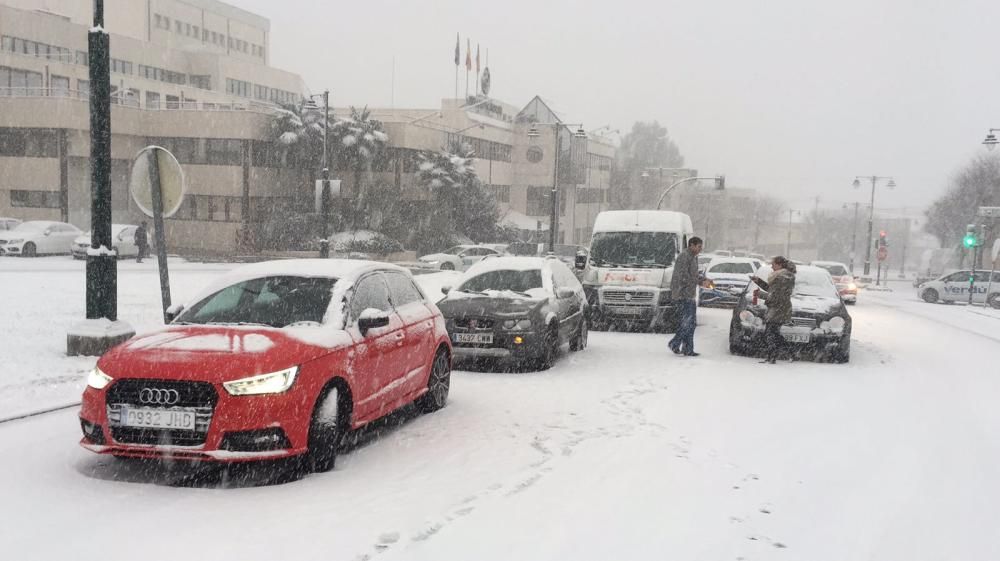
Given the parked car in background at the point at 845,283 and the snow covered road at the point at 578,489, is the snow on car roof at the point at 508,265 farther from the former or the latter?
the parked car in background at the point at 845,283

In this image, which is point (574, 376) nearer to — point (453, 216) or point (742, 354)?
point (742, 354)

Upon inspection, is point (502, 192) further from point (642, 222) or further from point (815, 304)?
point (815, 304)

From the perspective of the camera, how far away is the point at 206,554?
182 inches

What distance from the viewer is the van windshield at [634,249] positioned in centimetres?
1684

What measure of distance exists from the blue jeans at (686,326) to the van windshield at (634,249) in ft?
11.8

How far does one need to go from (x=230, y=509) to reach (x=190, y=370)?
36.9 inches

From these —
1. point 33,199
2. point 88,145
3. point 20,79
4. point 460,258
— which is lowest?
point 460,258

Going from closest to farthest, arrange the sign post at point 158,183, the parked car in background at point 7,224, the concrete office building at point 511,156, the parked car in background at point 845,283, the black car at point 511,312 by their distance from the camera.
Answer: the sign post at point 158,183 < the black car at point 511,312 < the parked car in background at point 845,283 < the parked car in background at point 7,224 < the concrete office building at point 511,156

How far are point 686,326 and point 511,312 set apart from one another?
330 cm

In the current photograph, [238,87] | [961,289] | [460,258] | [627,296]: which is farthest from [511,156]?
[627,296]

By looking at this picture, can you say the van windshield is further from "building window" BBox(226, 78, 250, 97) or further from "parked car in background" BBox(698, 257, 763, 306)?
"building window" BBox(226, 78, 250, 97)

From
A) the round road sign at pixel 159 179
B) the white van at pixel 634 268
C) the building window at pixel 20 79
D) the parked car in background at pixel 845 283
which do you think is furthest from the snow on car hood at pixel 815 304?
the building window at pixel 20 79

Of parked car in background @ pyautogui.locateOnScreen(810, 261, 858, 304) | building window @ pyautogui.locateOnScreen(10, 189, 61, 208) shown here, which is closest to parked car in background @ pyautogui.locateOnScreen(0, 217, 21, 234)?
building window @ pyautogui.locateOnScreen(10, 189, 61, 208)

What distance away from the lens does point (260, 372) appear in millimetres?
5789
